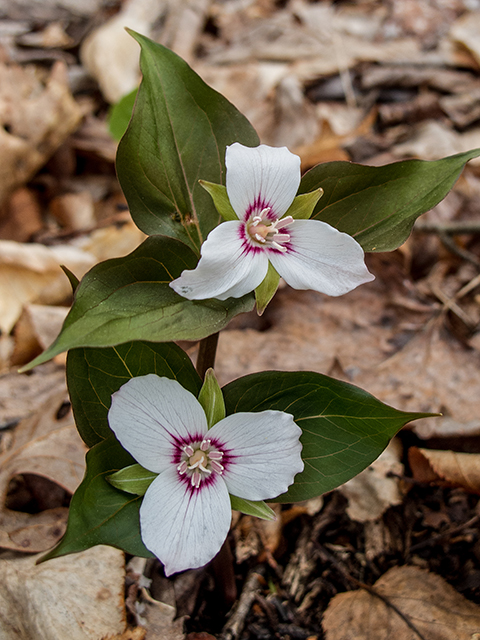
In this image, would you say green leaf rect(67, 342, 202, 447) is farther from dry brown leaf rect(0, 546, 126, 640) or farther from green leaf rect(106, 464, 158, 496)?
dry brown leaf rect(0, 546, 126, 640)

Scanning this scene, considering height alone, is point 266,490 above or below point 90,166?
above

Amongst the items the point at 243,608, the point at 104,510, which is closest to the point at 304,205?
the point at 104,510

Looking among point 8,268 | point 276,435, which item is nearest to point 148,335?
point 276,435

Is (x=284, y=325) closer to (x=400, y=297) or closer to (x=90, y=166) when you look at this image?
(x=400, y=297)

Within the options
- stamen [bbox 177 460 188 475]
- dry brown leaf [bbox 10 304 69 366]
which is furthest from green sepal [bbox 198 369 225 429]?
dry brown leaf [bbox 10 304 69 366]

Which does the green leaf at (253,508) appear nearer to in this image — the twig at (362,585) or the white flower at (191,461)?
the white flower at (191,461)

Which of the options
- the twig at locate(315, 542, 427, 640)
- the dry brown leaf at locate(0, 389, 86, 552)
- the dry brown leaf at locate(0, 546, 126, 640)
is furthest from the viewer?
the dry brown leaf at locate(0, 389, 86, 552)
